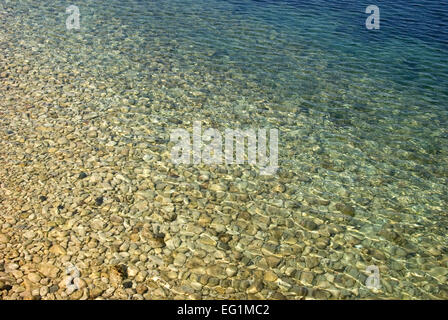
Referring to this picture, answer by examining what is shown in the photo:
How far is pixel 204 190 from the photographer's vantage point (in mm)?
11602

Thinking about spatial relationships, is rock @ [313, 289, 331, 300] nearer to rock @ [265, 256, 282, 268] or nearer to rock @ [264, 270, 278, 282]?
rock @ [264, 270, 278, 282]

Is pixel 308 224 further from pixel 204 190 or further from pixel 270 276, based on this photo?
pixel 204 190

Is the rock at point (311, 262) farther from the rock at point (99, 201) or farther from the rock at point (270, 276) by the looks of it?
the rock at point (99, 201)

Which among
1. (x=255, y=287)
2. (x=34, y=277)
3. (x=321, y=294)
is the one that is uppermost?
(x=34, y=277)

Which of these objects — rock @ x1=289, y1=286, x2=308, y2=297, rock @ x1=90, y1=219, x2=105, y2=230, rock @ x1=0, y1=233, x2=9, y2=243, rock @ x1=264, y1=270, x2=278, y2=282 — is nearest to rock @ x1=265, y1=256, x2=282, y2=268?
rock @ x1=264, y1=270, x2=278, y2=282

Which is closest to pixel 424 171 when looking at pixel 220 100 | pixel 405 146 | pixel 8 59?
pixel 405 146

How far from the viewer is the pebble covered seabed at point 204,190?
9.10 meters

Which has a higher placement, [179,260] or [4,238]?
[4,238]

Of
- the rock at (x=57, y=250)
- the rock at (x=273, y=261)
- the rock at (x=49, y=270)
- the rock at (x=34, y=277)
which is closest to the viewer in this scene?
the rock at (x=34, y=277)

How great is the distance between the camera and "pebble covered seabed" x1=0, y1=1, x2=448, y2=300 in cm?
910

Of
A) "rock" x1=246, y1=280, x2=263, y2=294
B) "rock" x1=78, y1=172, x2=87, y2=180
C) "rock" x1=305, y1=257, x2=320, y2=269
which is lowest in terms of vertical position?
"rock" x1=246, y1=280, x2=263, y2=294

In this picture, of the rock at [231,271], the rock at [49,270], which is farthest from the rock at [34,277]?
the rock at [231,271]

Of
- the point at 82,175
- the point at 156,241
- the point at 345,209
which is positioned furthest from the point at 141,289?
the point at 345,209

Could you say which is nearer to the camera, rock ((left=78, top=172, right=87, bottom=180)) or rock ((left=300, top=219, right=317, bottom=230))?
rock ((left=300, top=219, right=317, bottom=230))
